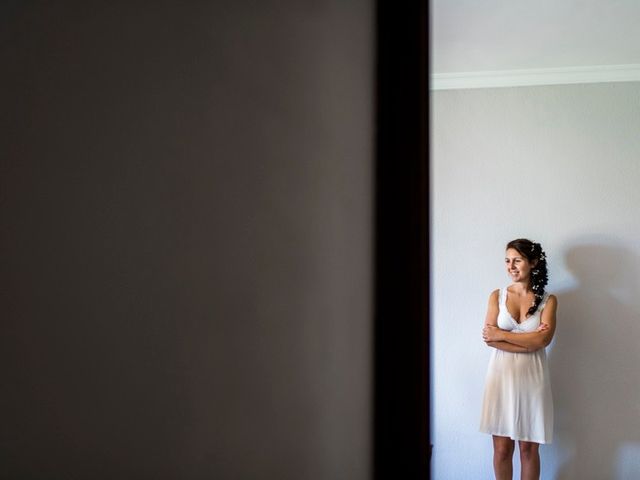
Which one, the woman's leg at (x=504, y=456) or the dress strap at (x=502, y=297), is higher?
the dress strap at (x=502, y=297)

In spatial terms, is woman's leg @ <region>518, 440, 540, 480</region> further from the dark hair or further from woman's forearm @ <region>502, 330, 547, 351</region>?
the dark hair

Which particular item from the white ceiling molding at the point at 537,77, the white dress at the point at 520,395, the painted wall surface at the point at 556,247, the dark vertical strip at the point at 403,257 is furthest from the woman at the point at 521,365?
the dark vertical strip at the point at 403,257

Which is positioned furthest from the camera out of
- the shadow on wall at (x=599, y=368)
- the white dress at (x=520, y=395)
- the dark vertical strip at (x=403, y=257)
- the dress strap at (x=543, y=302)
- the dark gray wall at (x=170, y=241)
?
the shadow on wall at (x=599, y=368)

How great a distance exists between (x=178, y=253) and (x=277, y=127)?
9.5 inches

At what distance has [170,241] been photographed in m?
0.41

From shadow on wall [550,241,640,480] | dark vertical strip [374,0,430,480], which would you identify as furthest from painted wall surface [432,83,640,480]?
dark vertical strip [374,0,430,480]

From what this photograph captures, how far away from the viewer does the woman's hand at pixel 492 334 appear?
316 cm

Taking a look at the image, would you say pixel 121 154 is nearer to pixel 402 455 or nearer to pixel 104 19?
pixel 104 19

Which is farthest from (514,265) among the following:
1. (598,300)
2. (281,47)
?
(281,47)

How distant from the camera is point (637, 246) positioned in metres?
3.40

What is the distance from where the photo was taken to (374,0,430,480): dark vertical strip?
871 millimetres

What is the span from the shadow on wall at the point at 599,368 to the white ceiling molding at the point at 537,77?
0.99 metres

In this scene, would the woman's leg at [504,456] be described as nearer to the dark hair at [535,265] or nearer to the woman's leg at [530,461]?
the woman's leg at [530,461]

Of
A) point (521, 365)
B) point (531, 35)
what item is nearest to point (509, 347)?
point (521, 365)
